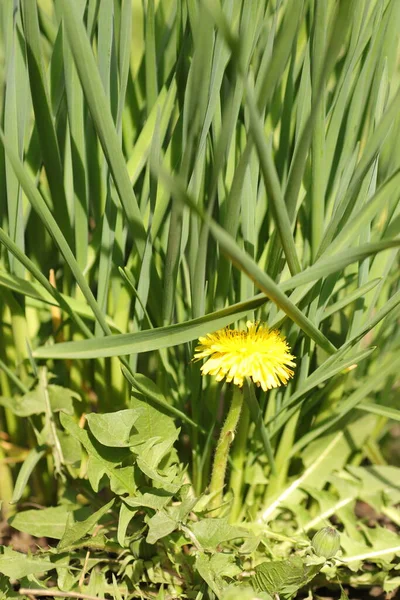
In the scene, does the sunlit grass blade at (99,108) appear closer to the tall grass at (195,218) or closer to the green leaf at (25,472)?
the tall grass at (195,218)

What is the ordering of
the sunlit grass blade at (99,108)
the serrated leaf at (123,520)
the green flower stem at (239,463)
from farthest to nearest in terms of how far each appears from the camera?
the green flower stem at (239,463), the serrated leaf at (123,520), the sunlit grass blade at (99,108)

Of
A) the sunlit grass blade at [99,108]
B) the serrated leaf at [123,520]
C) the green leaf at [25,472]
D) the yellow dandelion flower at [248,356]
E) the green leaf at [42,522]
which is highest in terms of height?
the sunlit grass blade at [99,108]

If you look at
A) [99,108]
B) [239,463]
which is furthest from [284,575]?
[99,108]

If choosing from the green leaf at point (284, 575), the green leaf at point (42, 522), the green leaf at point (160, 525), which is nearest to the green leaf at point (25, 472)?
the green leaf at point (42, 522)

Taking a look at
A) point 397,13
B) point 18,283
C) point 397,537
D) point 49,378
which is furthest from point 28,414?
point 397,13

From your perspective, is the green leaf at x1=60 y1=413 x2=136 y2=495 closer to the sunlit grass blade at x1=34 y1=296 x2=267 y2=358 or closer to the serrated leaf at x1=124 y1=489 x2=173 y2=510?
the serrated leaf at x1=124 y1=489 x2=173 y2=510

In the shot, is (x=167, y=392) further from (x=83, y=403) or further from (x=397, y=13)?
(x=397, y=13)

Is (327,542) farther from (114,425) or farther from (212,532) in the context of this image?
(114,425)
